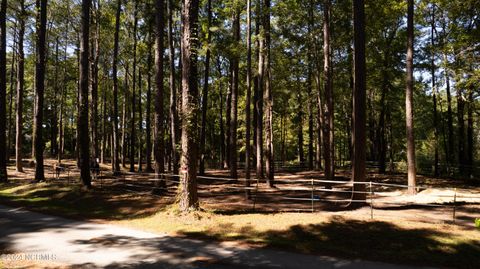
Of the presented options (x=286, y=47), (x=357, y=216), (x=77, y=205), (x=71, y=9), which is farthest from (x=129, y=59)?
(x=357, y=216)

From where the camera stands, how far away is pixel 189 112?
12.7 metres

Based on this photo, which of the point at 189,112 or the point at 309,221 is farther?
the point at 189,112

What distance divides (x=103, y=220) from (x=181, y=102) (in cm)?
519

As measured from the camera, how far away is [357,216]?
38.7ft

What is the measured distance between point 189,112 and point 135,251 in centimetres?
Answer: 537

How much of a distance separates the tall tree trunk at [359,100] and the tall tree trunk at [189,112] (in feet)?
19.1

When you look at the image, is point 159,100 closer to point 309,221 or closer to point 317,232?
point 309,221

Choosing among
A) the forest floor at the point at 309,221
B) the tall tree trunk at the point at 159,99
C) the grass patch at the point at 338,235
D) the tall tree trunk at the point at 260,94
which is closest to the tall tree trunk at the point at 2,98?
the forest floor at the point at 309,221

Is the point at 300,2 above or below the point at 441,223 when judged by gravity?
above

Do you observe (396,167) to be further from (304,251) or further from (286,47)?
(304,251)

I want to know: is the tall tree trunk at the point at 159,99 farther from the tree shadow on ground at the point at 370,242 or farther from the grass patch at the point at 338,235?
the tree shadow on ground at the point at 370,242

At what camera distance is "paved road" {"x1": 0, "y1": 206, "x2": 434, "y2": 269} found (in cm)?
790

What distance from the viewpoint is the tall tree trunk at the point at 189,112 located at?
12.6m

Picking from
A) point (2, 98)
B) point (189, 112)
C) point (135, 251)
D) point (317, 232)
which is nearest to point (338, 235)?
point (317, 232)
